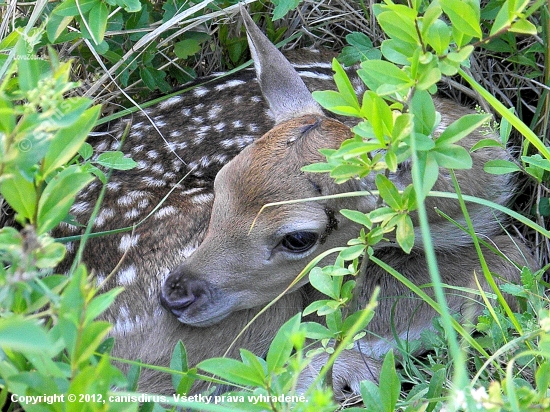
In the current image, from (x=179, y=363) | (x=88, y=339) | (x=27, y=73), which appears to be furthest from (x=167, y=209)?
(x=88, y=339)

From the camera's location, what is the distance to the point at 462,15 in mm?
2039

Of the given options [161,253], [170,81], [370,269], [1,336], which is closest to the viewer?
[1,336]

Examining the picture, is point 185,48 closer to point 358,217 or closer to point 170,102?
point 170,102

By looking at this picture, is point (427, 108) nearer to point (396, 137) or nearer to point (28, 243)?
point (396, 137)

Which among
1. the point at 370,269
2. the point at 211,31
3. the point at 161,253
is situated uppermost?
the point at 211,31

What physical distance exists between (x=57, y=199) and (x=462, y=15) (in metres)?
1.20

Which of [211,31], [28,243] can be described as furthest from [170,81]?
[28,243]

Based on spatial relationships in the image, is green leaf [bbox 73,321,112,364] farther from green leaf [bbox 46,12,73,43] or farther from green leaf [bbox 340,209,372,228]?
green leaf [bbox 46,12,73,43]

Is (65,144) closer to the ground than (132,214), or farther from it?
farther from it

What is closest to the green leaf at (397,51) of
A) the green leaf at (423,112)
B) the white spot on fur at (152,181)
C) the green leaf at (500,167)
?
the green leaf at (423,112)

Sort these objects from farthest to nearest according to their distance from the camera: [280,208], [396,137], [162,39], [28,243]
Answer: [162,39], [280,208], [396,137], [28,243]

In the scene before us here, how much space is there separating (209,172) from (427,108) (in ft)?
5.41

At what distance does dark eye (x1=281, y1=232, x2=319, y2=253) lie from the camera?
9.37 feet

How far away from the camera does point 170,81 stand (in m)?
4.23
